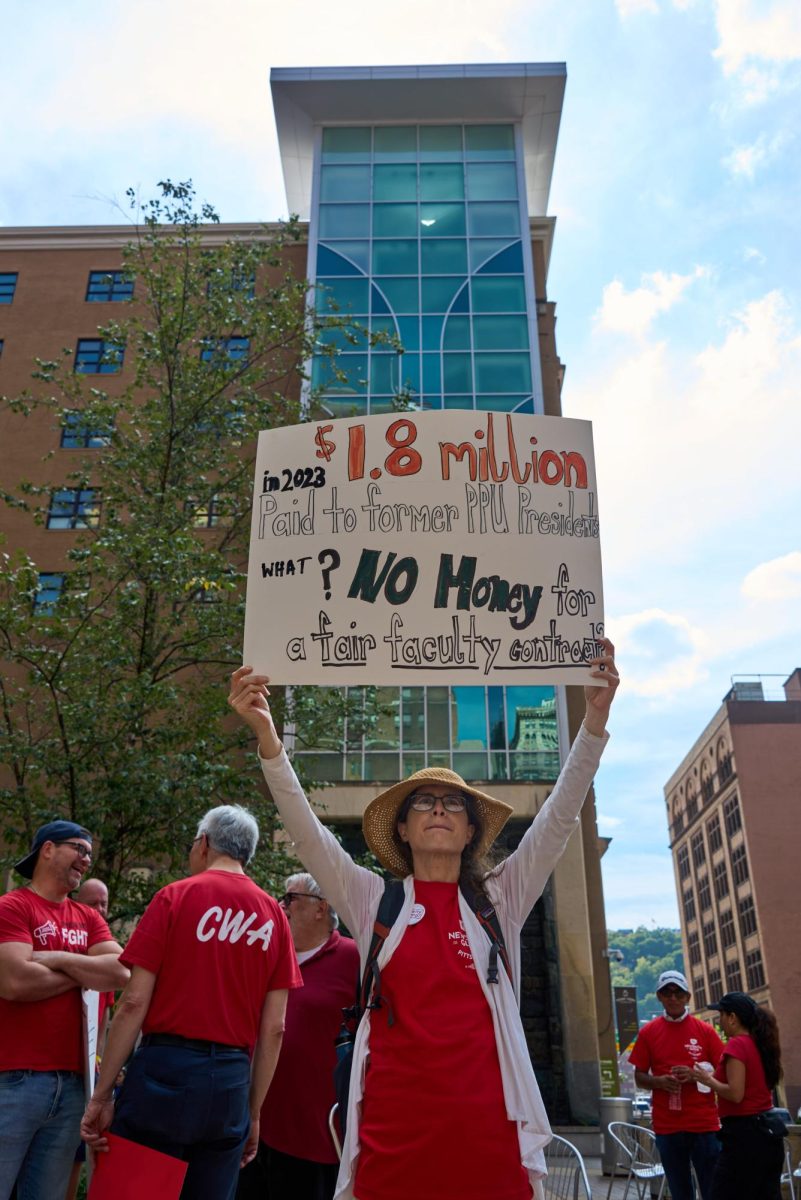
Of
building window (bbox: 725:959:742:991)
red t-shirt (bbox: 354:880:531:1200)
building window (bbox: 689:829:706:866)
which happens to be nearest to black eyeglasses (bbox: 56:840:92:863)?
red t-shirt (bbox: 354:880:531:1200)

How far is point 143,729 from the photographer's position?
8906 millimetres

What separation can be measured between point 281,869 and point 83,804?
216 cm

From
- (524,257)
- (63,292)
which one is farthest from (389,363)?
(63,292)

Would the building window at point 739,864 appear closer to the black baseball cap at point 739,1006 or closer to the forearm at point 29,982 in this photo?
the black baseball cap at point 739,1006

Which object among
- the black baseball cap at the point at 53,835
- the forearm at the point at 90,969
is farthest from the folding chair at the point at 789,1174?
the black baseball cap at the point at 53,835

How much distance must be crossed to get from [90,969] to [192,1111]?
87cm

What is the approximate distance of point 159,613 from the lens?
10.4 m

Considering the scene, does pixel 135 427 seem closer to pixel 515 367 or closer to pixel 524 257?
pixel 515 367

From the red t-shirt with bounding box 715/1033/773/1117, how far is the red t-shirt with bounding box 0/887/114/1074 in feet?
14.0

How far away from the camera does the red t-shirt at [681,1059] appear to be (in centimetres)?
628

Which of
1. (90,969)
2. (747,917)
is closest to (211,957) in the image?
(90,969)

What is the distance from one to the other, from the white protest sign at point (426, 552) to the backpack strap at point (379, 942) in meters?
0.86

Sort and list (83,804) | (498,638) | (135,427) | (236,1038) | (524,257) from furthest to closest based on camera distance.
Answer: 1. (524,257)
2. (135,427)
3. (83,804)
4. (498,638)
5. (236,1038)

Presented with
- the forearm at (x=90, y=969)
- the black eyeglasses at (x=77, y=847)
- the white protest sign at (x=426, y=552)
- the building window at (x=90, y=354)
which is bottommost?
the forearm at (x=90, y=969)
